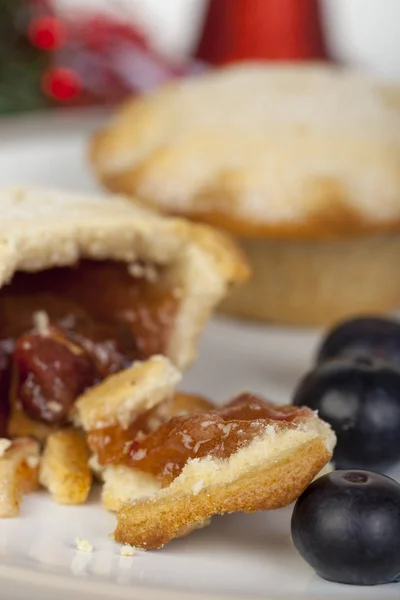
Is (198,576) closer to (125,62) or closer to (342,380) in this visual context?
(342,380)

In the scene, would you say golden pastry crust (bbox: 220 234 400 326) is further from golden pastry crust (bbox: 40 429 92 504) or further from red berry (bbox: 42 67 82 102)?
red berry (bbox: 42 67 82 102)

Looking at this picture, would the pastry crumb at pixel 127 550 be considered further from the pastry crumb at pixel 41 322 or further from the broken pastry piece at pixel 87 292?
the pastry crumb at pixel 41 322

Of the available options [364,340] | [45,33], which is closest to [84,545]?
[364,340]

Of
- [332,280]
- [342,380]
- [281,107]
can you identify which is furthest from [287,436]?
[281,107]

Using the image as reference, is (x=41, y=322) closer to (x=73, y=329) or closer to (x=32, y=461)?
(x=73, y=329)

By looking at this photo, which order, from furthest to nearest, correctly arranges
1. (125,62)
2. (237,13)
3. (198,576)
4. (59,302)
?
(237,13) → (125,62) → (59,302) → (198,576)

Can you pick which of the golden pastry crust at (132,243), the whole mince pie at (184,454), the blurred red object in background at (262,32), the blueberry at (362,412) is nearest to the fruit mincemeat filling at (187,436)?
the whole mince pie at (184,454)
